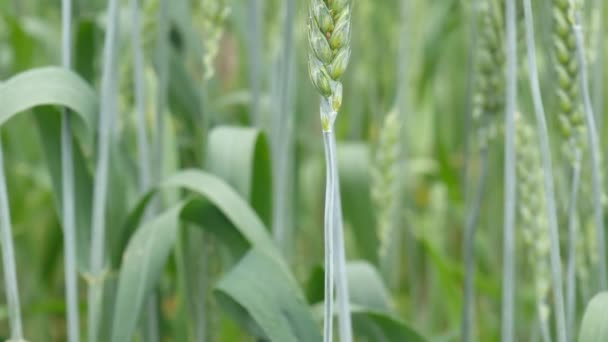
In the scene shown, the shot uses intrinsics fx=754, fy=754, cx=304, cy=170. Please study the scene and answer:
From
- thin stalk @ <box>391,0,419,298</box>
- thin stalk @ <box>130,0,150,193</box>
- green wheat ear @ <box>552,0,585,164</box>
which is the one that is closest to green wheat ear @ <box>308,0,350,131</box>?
green wheat ear @ <box>552,0,585,164</box>

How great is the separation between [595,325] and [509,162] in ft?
0.77

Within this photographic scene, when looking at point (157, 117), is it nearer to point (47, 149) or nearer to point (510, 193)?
point (47, 149)

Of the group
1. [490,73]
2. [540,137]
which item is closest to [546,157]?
[540,137]

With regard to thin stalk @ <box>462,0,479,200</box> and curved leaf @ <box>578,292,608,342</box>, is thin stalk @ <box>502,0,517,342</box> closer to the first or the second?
curved leaf @ <box>578,292,608,342</box>

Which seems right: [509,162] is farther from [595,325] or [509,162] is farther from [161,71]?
[161,71]

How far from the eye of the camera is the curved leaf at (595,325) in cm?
95

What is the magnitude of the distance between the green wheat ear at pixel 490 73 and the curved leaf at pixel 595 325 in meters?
0.31

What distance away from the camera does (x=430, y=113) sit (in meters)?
2.54

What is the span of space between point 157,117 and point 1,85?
320 millimetres

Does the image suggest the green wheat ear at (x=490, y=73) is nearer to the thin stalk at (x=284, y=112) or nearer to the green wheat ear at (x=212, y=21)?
the thin stalk at (x=284, y=112)

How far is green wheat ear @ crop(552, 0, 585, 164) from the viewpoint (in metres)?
0.96

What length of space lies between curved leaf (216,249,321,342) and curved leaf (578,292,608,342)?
1.18 feet

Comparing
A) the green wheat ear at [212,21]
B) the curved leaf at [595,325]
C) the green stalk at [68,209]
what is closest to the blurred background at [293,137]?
the green wheat ear at [212,21]

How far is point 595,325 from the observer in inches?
37.6
